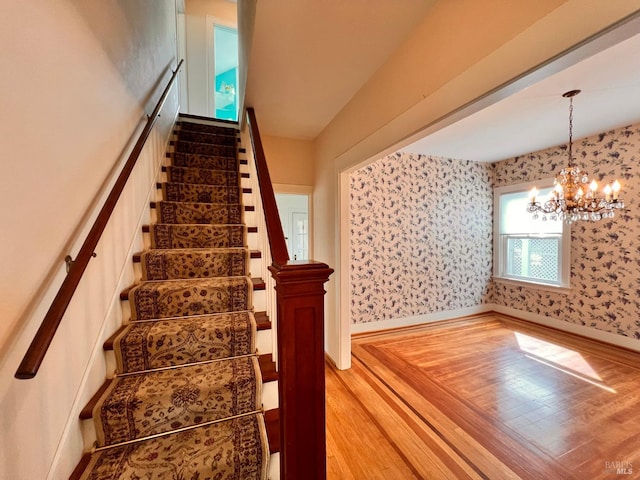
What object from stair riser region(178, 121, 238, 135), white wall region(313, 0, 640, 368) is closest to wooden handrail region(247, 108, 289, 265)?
white wall region(313, 0, 640, 368)

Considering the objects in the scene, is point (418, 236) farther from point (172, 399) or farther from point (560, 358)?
point (172, 399)

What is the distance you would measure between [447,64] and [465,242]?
368 centimetres

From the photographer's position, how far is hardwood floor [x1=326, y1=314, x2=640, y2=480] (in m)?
1.57

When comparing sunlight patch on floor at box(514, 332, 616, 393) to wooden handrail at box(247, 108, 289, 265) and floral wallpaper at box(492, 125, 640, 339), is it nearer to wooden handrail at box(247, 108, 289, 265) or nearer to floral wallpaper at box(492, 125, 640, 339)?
floral wallpaper at box(492, 125, 640, 339)

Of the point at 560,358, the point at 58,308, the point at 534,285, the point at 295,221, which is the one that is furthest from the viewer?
the point at 295,221

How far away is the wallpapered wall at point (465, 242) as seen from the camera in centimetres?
312

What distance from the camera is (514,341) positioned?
333cm

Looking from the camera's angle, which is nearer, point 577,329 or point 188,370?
point 188,370

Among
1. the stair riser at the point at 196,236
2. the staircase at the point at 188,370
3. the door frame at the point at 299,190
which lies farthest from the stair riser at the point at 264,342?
the door frame at the point at 299,190

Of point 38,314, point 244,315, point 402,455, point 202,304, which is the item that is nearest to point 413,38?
point 244,315

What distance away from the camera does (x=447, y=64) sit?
1.34m

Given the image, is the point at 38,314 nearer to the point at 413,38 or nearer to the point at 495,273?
the point at 413,38

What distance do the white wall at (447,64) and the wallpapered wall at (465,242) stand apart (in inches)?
48.0

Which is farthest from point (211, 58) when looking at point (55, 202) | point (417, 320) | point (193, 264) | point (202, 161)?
point (417, 320)
